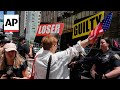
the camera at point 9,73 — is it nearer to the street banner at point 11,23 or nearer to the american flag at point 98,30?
the american flag at point 98,30

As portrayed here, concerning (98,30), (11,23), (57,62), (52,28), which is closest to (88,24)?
(98,30)

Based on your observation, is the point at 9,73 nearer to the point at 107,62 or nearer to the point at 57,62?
the point at 57,62

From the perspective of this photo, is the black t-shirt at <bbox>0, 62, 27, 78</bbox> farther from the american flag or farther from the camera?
the american flag

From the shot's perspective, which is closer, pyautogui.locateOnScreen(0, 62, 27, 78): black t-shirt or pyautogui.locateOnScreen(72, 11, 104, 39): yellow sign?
pyautogui.locateOnScreen(0, 62, 27, 78): black t-shirt

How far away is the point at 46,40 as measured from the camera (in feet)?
12.3

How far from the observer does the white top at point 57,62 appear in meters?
3.56

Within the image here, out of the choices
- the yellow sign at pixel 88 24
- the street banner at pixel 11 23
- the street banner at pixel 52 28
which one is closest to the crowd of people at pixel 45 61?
the yellow sign at pixel 88 24

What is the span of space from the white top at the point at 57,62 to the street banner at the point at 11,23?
5.82 metres

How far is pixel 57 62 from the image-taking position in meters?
3.61

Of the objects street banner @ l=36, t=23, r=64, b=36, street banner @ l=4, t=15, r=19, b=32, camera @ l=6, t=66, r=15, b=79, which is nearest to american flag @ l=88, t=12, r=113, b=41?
camera @ l=6, t=66, r=15, b=79

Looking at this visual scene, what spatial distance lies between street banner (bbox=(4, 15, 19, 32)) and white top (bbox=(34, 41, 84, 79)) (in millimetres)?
5820

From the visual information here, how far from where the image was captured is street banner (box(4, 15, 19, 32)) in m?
9.54

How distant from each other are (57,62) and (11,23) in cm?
679
